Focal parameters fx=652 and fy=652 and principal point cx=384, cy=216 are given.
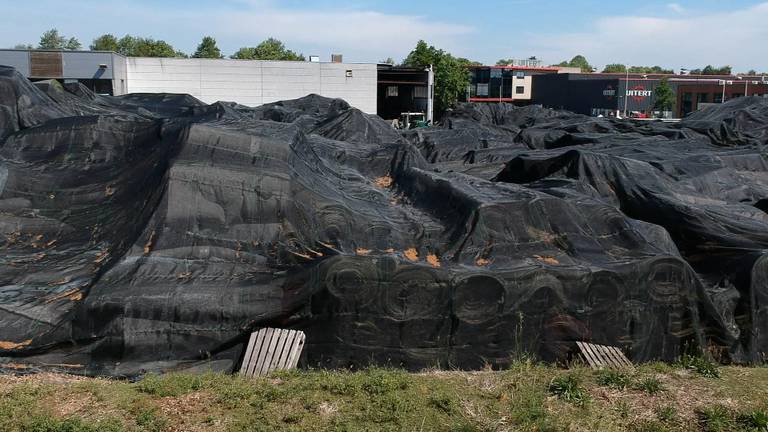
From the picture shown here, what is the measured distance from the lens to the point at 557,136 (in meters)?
22.1

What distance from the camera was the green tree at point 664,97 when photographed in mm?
59688

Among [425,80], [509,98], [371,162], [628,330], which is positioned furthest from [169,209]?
[509,98]

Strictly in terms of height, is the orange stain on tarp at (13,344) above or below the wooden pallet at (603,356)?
above

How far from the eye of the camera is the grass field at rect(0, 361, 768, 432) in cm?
474

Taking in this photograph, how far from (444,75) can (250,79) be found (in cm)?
2335

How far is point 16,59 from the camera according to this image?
1414 inches

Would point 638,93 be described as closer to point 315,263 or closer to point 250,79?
point 250,79

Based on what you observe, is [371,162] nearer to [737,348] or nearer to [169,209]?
[169,209]

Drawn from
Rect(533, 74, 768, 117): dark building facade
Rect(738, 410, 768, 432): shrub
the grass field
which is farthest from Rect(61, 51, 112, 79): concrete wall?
Rect(533, 74, 768, 117): dark building facade

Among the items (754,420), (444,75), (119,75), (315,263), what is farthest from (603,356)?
(444,75)

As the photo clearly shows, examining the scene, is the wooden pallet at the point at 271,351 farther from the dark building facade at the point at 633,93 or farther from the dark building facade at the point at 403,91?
the dark building facade at the point at 633,93

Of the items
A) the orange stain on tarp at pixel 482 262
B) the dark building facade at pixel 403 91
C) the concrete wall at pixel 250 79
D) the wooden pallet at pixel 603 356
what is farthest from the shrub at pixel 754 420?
the dark building facade at pixel 403 91

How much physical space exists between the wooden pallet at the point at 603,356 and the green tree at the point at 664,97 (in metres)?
59.3

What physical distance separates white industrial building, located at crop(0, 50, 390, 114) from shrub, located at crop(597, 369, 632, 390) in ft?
121
